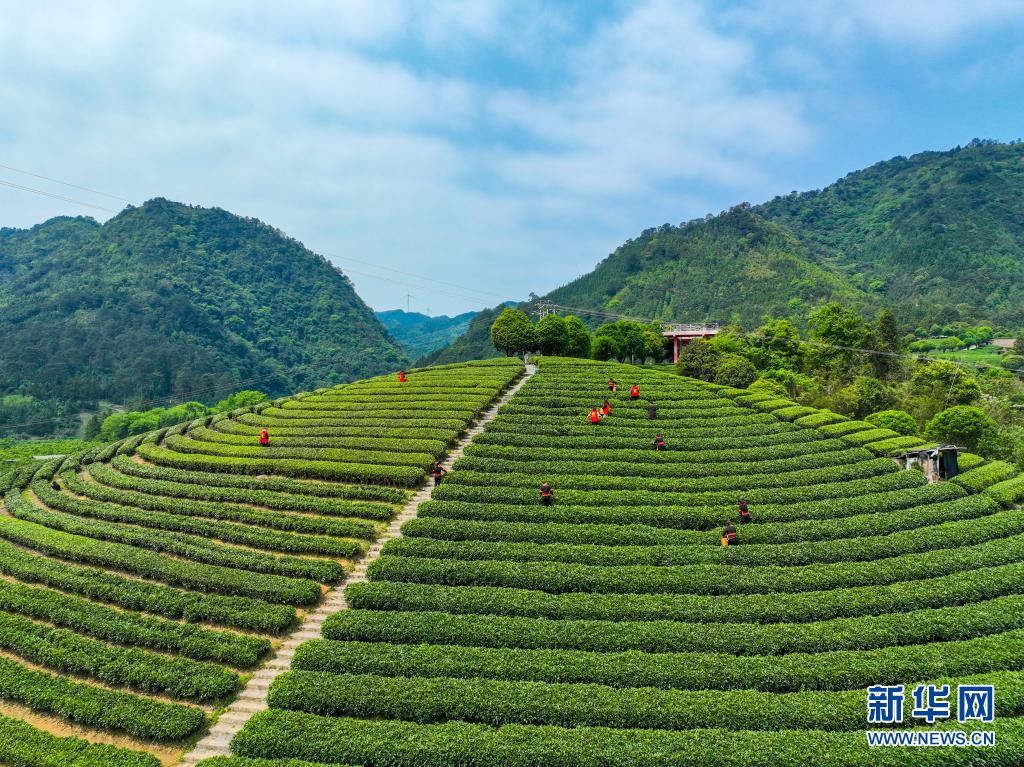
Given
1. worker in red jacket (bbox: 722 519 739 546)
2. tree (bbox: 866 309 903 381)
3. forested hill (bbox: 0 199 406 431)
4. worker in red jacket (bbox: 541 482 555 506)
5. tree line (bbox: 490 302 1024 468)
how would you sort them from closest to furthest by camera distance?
worker in red jacket (bbox: 722 519 739 546) < worker in red jacket (bbox: 541 482 555 506) < tree line (bbox: 490 302 1024 468) < tree (bbox: 866 309 903 381) < forested hill (bbox: 0 199 406 431)

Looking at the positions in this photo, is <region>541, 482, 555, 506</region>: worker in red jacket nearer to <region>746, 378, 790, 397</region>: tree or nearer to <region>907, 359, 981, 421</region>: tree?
<region>746, 378, 790, 397</region>: tree

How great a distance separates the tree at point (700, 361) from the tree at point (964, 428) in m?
17.7

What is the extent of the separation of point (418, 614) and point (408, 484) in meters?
9.26

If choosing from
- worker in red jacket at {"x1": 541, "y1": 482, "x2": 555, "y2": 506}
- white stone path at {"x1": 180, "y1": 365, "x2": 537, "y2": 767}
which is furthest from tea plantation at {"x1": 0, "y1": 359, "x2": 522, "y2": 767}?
worker in red jacket at {"x1": 541, "y1": 482, "x2": 555, "y2": 506}

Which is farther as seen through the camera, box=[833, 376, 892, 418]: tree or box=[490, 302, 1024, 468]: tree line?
box=[833, 376, 892, 418]: tree

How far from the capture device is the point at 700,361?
4903 centimetres

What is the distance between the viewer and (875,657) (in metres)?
13.5

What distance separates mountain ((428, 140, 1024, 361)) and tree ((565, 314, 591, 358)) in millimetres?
51602

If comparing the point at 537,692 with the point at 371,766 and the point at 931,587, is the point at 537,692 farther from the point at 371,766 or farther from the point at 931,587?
the point at 931,587

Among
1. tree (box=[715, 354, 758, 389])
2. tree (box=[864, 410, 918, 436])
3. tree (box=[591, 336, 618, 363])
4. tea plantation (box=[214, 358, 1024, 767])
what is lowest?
tea plantation (box=[214, 358, 1024, 767])

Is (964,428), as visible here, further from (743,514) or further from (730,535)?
(730,535)

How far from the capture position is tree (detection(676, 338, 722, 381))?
159 feet

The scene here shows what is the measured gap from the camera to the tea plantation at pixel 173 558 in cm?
1305

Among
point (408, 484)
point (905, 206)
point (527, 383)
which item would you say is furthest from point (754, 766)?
point (905, 206)
